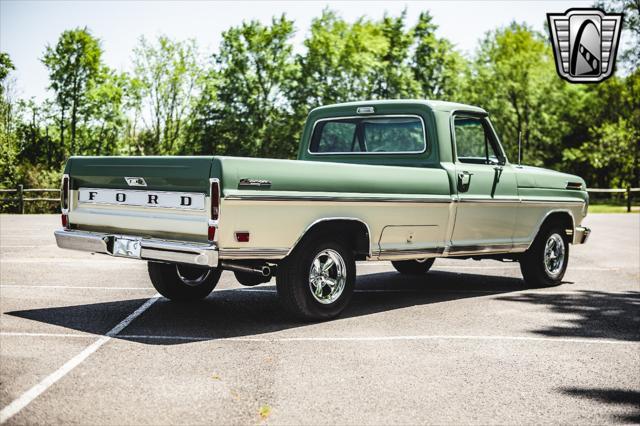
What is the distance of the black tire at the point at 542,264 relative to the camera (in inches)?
384

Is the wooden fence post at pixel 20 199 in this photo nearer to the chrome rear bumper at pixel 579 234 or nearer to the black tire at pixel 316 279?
the chrome rear bumper at pixel 579 234

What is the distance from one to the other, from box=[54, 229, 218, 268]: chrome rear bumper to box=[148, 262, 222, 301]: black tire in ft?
3.53

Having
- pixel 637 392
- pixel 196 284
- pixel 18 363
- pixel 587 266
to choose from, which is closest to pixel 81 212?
pixel 196 284

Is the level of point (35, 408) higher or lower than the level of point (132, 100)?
lower

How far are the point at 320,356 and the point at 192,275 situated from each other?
3.02 m

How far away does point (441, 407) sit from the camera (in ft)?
14.4

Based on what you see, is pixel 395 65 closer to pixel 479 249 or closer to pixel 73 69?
pixel 73 69

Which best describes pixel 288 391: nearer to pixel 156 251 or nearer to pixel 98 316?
pixel 156 251

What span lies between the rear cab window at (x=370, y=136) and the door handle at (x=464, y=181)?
46 cm

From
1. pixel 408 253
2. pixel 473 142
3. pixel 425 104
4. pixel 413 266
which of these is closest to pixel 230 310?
pixel 408 253

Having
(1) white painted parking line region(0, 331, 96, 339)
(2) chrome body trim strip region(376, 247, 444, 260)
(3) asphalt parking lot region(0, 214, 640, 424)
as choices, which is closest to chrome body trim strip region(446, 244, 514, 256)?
(2) chrome body trim strip region(376, 247, 444, 260)

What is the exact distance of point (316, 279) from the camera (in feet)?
23.3

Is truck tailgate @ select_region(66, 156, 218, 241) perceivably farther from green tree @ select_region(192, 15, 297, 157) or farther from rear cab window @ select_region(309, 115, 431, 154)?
green tree @ select_region(192, 15, 297, 157)

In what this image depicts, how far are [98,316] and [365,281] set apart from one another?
408 cm
